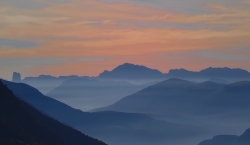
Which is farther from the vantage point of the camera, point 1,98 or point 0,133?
point 1,98

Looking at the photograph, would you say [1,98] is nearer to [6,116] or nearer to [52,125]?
[6,116]

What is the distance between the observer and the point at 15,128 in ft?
274

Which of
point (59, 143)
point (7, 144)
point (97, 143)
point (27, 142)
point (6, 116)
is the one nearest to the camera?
point (7, 144)

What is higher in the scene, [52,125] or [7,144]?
[52,125]

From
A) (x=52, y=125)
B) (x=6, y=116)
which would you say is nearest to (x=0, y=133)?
(x=6, y=116)

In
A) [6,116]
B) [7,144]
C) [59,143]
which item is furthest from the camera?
[59,143]

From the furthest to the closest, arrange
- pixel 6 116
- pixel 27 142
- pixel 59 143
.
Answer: pixel 59 143, pixel 6 116, pixel 27 142

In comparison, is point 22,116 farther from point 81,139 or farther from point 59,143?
point 81,139

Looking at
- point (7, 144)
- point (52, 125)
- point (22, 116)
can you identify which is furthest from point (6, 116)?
point (52, 125)

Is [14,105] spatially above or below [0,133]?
above

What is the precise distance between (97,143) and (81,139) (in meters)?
3.44

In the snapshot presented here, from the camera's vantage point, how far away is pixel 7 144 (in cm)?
7425

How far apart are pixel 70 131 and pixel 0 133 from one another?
40.4 m

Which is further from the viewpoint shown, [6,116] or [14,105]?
[14,105]
